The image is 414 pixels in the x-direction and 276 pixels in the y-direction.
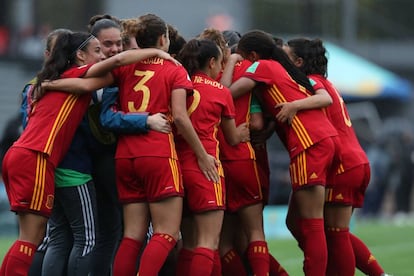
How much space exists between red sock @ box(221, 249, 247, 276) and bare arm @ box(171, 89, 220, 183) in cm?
95

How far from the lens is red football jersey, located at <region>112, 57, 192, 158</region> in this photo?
746 centimetres

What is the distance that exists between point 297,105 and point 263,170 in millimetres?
622

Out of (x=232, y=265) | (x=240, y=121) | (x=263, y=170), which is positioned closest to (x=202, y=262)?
(x=232, y=265)

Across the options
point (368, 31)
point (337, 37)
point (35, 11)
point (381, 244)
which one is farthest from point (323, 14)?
point (381, 244)

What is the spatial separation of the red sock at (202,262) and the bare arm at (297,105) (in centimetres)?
125

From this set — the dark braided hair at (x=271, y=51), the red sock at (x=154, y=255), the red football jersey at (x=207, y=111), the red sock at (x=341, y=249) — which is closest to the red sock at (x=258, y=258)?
the red sock at (x=341, y=249)

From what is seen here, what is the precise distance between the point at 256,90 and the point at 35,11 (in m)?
20.8

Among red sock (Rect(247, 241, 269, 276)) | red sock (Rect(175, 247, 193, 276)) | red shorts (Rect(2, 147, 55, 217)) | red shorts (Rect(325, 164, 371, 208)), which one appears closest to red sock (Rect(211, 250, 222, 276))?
red sock (Rect(175, 247, 193, 276))

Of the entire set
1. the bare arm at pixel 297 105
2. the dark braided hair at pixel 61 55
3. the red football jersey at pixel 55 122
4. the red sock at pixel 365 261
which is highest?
the dark braided hair at pixel 61 55

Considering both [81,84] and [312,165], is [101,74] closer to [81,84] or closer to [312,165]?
[81,84]

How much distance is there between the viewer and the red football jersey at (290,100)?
8.09 metres

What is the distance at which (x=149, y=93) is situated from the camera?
7520 millimetres

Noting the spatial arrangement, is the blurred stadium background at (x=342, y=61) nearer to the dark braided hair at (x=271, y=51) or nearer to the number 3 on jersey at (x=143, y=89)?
the dark braided hair at (x=271, y=51)

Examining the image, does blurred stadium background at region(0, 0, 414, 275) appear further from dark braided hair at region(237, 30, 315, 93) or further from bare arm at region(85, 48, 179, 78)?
bare arm at region(85, 48, 179, 78)
